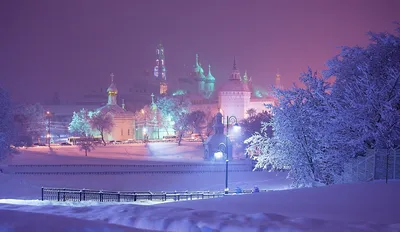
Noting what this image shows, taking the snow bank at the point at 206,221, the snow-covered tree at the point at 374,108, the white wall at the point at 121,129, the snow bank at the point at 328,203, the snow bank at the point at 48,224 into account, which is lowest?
the white wall at the point at 121,129

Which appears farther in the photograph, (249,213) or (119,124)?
(119,124)

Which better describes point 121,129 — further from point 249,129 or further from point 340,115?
point 340,115

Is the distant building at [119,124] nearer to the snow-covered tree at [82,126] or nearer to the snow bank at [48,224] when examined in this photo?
the snow-covered tree at [82,126]

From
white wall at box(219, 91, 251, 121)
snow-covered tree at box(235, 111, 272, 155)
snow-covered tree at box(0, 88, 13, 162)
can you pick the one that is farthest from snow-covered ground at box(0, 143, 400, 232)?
white wall at box(219, 91, 251, 121)

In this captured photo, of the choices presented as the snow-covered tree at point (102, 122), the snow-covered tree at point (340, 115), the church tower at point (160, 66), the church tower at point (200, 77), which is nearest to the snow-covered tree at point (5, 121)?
the snow-covered tree at point (340, 115)

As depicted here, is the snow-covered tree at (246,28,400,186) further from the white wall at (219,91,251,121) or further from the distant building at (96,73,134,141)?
the white wall at (219,91,251,121)

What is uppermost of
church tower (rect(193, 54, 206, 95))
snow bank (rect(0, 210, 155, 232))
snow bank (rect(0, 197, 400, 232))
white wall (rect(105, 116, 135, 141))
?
church tower (rect(193, 54, 206, 95))

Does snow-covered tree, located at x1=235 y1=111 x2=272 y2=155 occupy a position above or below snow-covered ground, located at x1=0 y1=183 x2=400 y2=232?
below

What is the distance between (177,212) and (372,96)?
35.0 ft

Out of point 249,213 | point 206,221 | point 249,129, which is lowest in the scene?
point 249,129

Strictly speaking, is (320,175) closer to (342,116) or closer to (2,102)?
(342,116)

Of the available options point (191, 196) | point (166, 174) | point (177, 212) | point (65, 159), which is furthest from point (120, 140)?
point (177, 212)

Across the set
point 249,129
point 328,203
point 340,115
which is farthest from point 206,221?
point 249,129

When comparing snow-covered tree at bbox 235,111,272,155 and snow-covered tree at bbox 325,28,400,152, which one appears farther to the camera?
snow-covered tree at bbox 235,111,272,155
